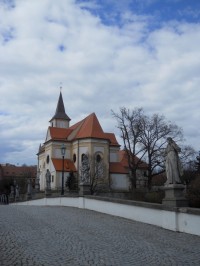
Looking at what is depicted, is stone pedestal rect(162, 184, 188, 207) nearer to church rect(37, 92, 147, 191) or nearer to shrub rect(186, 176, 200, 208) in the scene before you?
shrub rect(186, 176, 200, 208)

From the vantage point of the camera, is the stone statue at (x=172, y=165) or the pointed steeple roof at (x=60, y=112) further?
the pointed steeple roof at (x=60, y=112)

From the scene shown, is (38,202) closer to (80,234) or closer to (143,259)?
(80,234)

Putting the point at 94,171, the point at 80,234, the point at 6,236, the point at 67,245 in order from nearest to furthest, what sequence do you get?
the point at 67,245
the point at 6,236
the point at 80,234
the point at 94,171

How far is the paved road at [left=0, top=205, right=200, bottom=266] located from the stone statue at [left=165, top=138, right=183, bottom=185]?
1775 mm

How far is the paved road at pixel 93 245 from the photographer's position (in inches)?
312

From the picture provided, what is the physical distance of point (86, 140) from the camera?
63250 millimetres

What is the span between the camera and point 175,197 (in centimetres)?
1304

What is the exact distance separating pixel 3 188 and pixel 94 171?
43790 mm

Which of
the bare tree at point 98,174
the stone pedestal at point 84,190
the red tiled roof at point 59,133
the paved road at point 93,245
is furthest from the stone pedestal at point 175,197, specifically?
the red tiled roof at point 59,133

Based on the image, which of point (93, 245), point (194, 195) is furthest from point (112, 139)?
point (93, 245)

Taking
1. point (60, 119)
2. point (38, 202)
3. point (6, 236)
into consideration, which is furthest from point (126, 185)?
point (6, 236)

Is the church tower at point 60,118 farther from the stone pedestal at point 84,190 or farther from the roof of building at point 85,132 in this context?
the stone pedestal at point 84,190

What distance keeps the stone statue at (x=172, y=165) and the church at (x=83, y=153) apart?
44.3 meters

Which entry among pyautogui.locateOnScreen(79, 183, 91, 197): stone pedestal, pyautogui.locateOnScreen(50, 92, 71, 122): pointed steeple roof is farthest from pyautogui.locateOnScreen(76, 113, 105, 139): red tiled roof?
pyautogui.locateOnScreen(79, 183, 91, 197): stone pedestal
